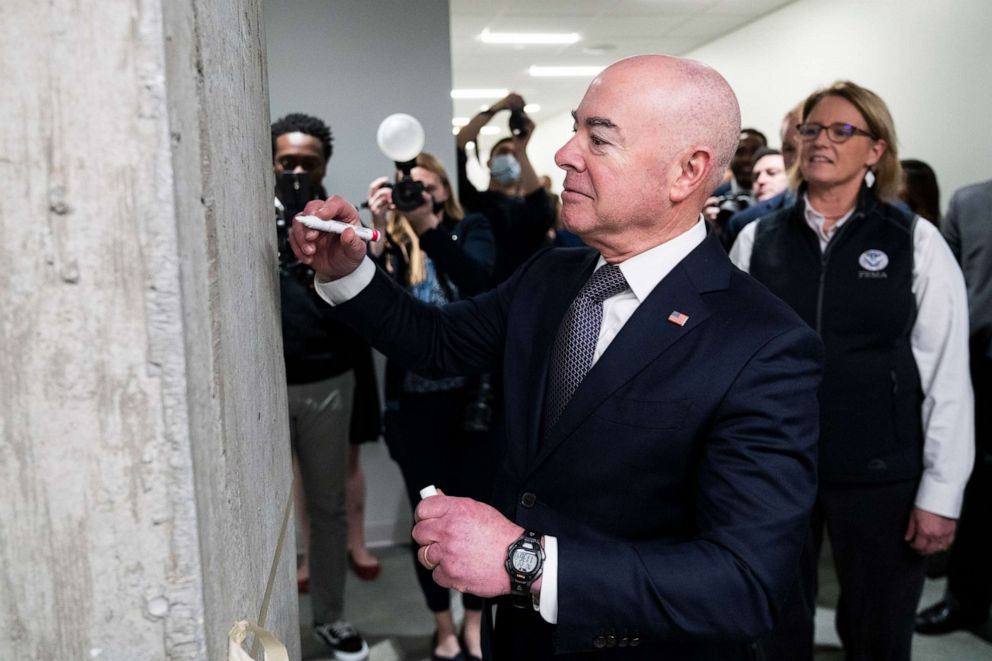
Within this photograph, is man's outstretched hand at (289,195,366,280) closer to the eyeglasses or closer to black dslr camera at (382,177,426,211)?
black dslr camera at (382,177,426,211)

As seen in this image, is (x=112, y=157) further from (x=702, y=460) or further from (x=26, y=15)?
(x=702, y=460)

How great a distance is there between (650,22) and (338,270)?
589cm

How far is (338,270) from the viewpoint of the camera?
1.18m

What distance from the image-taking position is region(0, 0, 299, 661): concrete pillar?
492mm

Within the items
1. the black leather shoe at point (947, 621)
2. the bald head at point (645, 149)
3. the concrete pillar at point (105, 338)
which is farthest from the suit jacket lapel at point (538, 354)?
the black leather shoe at point (947, 621)

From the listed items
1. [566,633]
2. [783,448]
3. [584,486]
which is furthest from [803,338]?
[566,633]

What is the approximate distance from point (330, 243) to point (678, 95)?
55 cm

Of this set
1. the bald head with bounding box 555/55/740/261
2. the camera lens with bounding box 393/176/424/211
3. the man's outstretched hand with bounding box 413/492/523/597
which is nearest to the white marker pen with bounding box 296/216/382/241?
the bald head with bounding box 555/55/740/261

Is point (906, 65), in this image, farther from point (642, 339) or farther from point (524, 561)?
point (524, 561)

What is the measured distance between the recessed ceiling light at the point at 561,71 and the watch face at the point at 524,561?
312 inches

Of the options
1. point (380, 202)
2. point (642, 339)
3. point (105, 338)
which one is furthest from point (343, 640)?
point (105, 338)

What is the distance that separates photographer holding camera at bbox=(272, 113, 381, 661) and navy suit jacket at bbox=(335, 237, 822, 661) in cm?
118

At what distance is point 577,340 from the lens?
116cm

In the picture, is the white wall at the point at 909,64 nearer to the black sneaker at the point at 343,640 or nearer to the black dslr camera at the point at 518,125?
the black dslr camera at the point at 518,125
